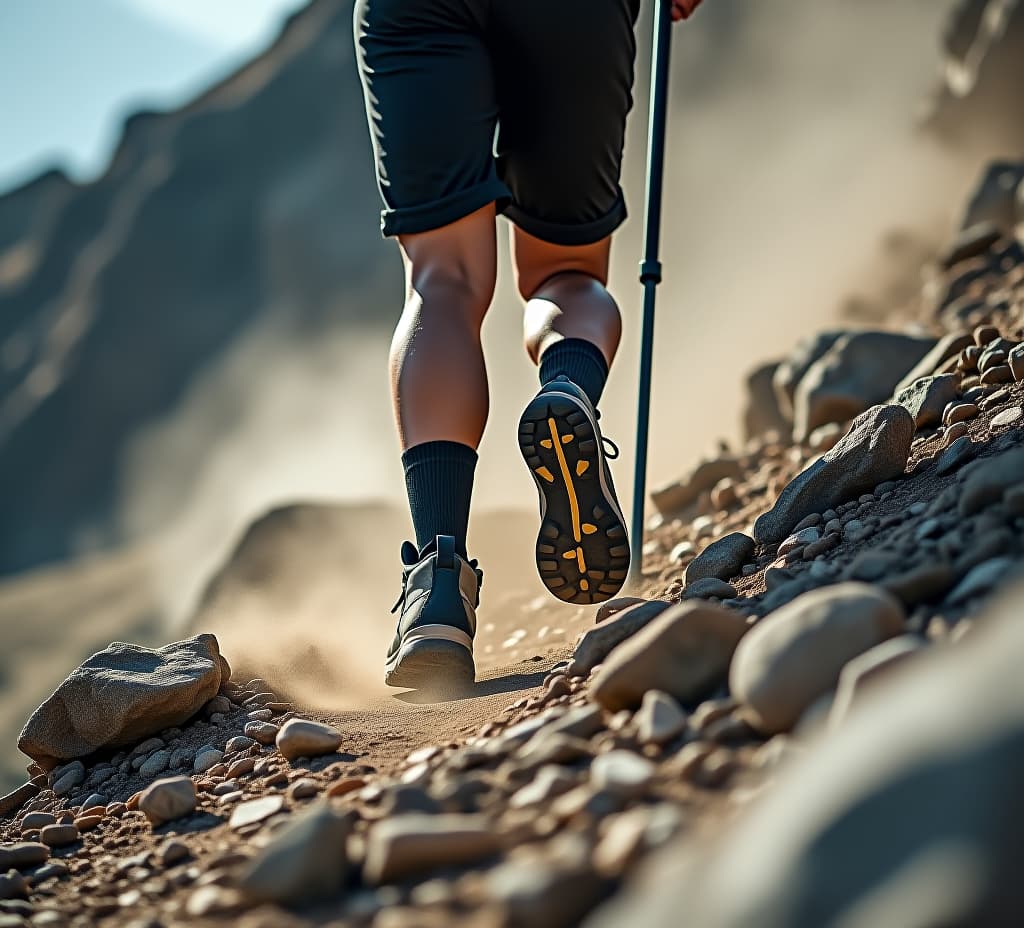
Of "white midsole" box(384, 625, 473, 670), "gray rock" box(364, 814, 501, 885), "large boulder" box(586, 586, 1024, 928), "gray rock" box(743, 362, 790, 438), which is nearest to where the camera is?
"large boulder" box(586, 586, 1024, 928)

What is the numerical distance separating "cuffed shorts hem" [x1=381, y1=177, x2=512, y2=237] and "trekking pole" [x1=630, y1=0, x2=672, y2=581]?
1.92 ft

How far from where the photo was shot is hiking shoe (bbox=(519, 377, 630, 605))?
5.07ft

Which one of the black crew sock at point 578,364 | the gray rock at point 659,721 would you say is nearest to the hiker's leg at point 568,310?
the black crew sock at point 578,364

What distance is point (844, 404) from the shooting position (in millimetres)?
2586

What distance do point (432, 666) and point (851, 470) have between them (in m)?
0.66

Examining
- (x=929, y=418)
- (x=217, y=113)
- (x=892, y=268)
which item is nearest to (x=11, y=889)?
(x=929, y=418)

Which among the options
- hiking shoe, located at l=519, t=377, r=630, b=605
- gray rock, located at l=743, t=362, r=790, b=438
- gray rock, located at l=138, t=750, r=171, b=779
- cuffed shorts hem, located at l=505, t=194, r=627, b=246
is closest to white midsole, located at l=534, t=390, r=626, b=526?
hiking shoe, located at l=519, t=377, r=630, b=605

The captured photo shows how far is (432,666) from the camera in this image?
1504 mm

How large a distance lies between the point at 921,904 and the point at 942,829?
1.5 inches

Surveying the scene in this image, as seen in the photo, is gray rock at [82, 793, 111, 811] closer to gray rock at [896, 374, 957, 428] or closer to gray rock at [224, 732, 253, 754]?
gray rock at [224, 732, 253, 754]

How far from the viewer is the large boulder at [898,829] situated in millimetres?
504

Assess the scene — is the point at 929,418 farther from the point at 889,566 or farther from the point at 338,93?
the point at 338,93

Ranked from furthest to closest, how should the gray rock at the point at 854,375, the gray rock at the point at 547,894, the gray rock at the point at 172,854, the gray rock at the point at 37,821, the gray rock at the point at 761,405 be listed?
the gray rock at the point at 761,405
the gray rock at the point at 854,375
the gray rock at the point at 37,821
the gray rock at the point at 172,854
the gray rock at the point at 547,894

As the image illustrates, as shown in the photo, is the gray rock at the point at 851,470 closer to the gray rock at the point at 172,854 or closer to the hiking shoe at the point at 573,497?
the hiking shoe at the point at 573,497
